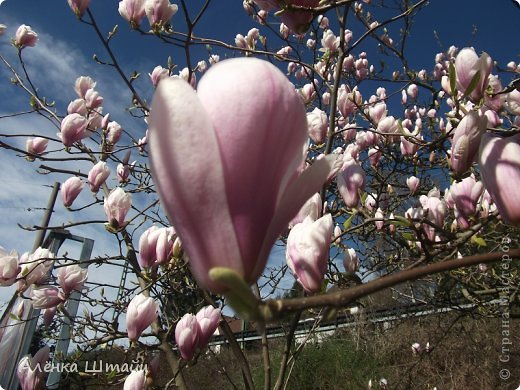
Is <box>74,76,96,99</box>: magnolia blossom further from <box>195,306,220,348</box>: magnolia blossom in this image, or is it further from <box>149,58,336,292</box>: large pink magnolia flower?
<box>149,58,336,292</box>: large pink magnolia flower

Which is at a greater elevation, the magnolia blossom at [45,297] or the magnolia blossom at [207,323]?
the magnolia blossom at [45,297]

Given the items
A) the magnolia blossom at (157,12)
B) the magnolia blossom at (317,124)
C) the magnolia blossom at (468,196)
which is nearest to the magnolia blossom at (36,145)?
the magnolia blossom at (157,12)

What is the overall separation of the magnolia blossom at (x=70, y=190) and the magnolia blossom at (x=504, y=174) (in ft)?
5.67

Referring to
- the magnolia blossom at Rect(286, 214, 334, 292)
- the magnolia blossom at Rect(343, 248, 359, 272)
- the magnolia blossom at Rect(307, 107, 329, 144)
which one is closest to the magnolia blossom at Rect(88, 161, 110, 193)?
the magnolia blossom at Rect(307, 107, 329, 144)

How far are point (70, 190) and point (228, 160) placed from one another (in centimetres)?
171

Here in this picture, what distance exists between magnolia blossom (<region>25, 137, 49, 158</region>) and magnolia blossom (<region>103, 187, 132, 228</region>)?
2.28 ft

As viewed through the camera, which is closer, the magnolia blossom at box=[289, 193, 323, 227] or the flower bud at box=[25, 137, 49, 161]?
the magnolia blossom at box=[289, 193, 323, 227]

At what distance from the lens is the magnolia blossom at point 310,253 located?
0.65m

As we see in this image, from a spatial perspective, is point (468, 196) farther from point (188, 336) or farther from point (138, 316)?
point (138, 316)

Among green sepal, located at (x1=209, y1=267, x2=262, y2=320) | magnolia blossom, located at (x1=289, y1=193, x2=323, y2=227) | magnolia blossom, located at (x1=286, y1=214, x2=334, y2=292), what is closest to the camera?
green sepal, located at (x1=209, y1=267, x2=262, y2=320)

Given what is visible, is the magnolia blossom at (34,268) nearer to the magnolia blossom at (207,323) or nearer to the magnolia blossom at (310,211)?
the magnolia blossom at (207,323)

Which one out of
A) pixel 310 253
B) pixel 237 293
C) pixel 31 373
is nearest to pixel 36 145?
pixel 31 373

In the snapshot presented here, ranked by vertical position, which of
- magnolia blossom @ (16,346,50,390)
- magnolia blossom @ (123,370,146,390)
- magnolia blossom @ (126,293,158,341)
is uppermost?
magnolia blossom @ (126,293,158,341)

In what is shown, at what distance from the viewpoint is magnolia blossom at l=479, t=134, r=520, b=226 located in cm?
48
